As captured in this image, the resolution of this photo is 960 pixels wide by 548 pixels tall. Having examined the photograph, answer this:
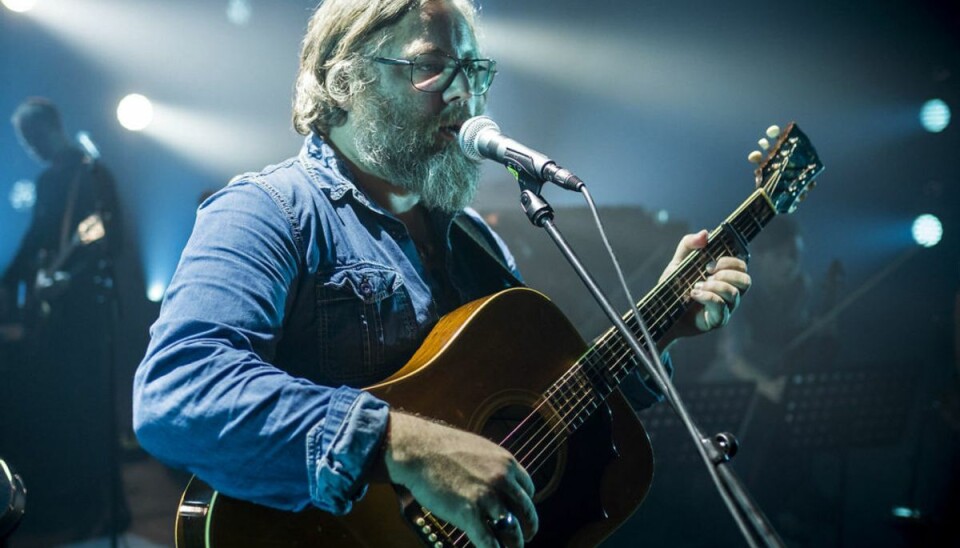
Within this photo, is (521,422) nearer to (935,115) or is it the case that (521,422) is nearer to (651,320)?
(651,320)

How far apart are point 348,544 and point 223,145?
15.6ft

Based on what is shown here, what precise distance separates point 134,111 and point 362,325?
4264mm

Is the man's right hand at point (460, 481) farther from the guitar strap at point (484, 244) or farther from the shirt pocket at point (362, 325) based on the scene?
the guitar strap at point (484, 244)

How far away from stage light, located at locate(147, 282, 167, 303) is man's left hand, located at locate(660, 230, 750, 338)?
4.45 meters

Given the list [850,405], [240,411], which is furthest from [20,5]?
[850,405]

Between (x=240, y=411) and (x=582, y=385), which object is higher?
(x=582, y=385)

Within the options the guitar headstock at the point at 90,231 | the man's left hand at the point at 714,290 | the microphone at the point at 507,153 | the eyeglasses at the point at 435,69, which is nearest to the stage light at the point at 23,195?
the guitar headstock at the point at 90,231

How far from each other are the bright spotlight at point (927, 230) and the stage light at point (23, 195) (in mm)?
7248

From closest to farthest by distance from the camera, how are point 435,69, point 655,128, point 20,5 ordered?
point 435,69 → point 20,5 → point 655,128

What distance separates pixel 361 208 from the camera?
6.69 ft

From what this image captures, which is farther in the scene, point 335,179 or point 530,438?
point 335,179

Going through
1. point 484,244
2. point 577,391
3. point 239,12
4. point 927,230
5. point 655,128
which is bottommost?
point 577,391

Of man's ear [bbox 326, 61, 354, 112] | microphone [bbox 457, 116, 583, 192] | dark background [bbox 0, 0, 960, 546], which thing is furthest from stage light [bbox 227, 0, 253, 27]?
microphone [bbox 457, 116, 583, 192]

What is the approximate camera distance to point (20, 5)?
470 centimetres
